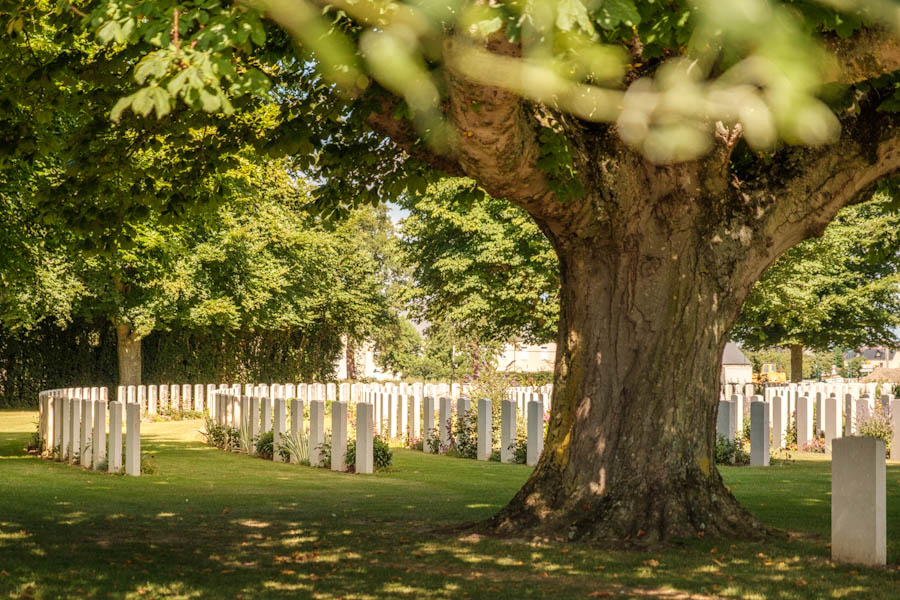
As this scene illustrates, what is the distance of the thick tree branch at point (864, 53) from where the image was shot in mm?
5832

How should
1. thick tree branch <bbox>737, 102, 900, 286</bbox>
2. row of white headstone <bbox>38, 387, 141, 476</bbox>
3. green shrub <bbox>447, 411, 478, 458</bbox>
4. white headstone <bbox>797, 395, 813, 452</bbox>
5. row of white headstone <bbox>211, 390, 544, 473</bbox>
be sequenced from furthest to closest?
white headstone <bbox>797, 395, 813, 452</bbox> → green shrub <bbox>447, 411, 478, 458</bbox> → row of white headstone <bbox>211, 390, 544, 473</bbox> → row of white headstone <bbox>38, 387, 141, 476</bbox> → thick tree branch <bbox>737, 102, 900, 286</bbox>

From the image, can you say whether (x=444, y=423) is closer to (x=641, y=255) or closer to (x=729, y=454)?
(x=729, y=454)

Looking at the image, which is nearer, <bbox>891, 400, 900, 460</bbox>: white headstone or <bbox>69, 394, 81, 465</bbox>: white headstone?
<bbox>69, 394, 81, 465</bbox>: white headstone

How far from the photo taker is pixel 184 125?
9930 mm

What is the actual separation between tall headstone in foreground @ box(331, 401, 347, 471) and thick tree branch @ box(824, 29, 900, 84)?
30.6 feet

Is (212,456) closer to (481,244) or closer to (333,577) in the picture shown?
(333,577)

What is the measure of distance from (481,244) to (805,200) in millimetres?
27697

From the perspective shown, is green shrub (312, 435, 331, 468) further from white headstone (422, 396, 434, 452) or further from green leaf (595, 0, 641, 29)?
green leaf (595, 0, 641, 29)

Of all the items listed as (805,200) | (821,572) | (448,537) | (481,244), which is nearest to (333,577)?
(448,537)

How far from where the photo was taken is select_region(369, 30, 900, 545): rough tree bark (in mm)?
7895

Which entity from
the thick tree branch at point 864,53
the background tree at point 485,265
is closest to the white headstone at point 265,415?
the thick tree branch at point 864,53

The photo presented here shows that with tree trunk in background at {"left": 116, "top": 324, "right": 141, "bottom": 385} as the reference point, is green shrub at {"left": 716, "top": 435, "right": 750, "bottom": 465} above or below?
below

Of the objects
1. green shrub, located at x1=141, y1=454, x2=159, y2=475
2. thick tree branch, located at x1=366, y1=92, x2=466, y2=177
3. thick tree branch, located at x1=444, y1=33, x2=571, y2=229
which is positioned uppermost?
thick tree branch, located at x1=366, y1=92, x2=466, y2=177

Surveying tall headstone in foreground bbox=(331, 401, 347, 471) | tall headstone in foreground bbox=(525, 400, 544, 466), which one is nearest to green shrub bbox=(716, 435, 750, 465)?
tall headstone in foreground bbox=(525, 400, 544, 466)
